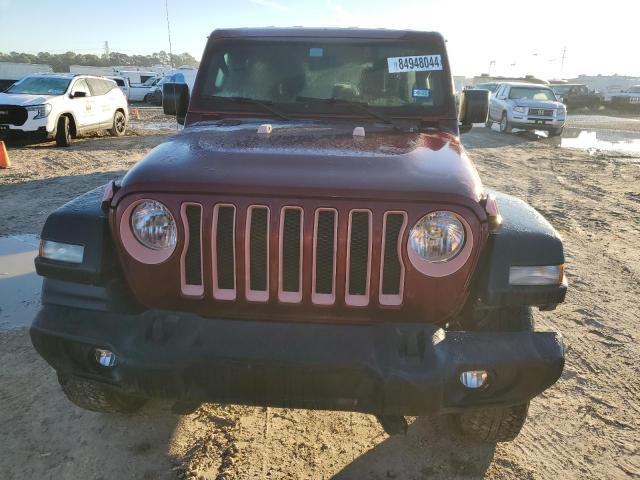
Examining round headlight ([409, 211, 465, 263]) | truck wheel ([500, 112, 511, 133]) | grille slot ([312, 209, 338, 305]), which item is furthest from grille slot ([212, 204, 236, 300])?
truck wheel ([500, 112, 511, 133])

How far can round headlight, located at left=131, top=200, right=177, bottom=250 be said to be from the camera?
6.68 ft

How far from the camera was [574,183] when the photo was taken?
9.49m

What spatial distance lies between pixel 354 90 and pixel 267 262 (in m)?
1.72

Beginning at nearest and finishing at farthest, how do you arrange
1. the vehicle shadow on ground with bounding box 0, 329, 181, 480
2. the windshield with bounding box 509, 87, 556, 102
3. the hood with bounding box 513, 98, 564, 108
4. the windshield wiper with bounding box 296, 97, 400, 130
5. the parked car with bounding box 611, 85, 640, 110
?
the vehicle shadow on ground with bounding box 0, 329, 181, 480, the windshield wiper with bounding box 296, 97, 400, 130, the hood with bounding box 513, 98, 564, 108, the windshield with bounding box 509, 87, 556, 102, the parked car with bounding box 611, 85, 640, 110

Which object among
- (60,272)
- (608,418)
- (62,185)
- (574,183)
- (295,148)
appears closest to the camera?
(60,272)

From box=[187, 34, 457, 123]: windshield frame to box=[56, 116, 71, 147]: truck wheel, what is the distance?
992 centimetres

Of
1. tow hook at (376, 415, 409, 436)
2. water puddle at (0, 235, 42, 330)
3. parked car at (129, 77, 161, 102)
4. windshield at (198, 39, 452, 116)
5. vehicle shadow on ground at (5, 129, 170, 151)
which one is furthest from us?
parked car at (129, 77, 161, 102)

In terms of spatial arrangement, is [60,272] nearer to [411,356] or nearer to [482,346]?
[411,356]

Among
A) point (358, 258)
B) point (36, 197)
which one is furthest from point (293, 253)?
point (36, 197)

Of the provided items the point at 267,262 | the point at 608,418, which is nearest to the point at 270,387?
the point at 267,262

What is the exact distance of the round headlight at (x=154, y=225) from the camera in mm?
2035

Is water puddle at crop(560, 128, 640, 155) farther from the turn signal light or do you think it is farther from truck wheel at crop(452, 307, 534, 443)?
the turn signal light

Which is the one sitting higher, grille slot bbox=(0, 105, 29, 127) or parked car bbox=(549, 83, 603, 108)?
grille slot bbox=(0, 105, 29, 127)

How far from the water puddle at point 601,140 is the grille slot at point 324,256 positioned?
14168 millimetres
